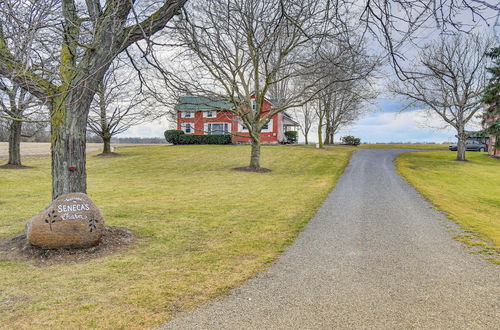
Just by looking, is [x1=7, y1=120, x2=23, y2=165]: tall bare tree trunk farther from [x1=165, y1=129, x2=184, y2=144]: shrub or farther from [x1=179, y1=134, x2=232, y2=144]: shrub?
[x1=179, y1=134, x2=232, y2=144]: shrub

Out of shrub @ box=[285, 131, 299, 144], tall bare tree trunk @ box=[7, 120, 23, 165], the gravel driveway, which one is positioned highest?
shrub @ box=[285, 131, 299, 144]

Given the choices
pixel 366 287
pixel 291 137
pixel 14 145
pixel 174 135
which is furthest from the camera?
pixel 291 137

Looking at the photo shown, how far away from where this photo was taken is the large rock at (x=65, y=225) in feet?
21.0

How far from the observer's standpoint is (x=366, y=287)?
500 cm

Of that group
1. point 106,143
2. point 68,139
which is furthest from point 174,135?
point 68,139

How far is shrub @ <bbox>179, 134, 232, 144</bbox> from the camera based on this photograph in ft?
141

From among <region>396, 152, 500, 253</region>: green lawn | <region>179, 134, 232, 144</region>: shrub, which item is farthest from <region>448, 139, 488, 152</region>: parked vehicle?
<region>179, 134, 232, 144</region>: shrub

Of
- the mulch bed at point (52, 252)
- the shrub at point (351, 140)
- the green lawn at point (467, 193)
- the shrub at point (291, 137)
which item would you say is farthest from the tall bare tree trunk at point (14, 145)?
the shrub at point (351, 140)

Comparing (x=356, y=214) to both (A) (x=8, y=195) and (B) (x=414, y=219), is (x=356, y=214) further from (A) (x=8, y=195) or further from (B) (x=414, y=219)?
(A) (x=8, y=195)

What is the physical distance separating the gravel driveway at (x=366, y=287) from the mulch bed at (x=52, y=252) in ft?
10.4

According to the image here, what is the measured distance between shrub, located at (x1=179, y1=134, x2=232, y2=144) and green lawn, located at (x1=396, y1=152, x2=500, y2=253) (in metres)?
22.1

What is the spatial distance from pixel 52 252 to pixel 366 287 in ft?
17.7

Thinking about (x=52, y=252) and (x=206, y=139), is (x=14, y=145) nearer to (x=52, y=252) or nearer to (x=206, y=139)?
(x=206, y=139)

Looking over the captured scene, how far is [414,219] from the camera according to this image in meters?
10.2
